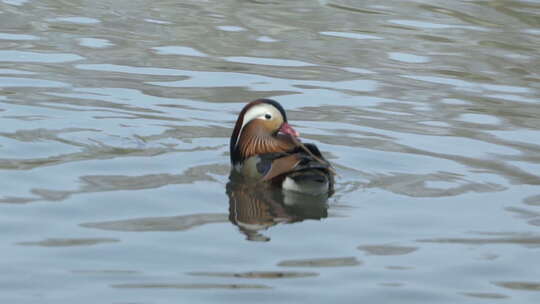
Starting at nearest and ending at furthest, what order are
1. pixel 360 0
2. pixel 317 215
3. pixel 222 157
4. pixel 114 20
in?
pixel 317 215 < pixel 222 157 < pixel 114 20 < pixel 360 0

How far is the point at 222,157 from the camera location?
10938 mm

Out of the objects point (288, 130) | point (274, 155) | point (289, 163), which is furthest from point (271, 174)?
point (288, 130)

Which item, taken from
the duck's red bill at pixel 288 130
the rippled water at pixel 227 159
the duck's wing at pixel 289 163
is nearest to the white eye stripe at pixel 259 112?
the duck's red bill at pixel 288 130

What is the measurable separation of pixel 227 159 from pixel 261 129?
2.36ft

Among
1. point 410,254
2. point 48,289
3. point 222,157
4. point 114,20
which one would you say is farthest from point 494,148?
point 114,20

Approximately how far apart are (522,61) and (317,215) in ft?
24.3

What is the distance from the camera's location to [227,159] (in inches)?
428

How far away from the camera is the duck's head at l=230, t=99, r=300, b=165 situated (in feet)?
33.7

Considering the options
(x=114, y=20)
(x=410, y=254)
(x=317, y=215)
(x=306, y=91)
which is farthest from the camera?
(x=114, y=20)

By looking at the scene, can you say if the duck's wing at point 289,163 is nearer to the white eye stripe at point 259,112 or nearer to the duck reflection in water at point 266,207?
the duck reflection in water at point 266,207

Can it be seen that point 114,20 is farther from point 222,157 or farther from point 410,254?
point 410,254

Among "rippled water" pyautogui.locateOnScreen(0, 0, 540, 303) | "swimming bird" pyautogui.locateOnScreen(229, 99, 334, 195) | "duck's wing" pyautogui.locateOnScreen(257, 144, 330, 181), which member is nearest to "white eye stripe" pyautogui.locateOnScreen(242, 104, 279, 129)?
"swimming bird" pyautogui.locateOnScreen(229, 99, 334, 195)

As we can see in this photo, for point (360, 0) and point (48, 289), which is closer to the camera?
point (48, 289)

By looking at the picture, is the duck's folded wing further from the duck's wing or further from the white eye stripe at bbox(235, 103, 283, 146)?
the white eye stripe at bbox(235, 103, 283, 146)
